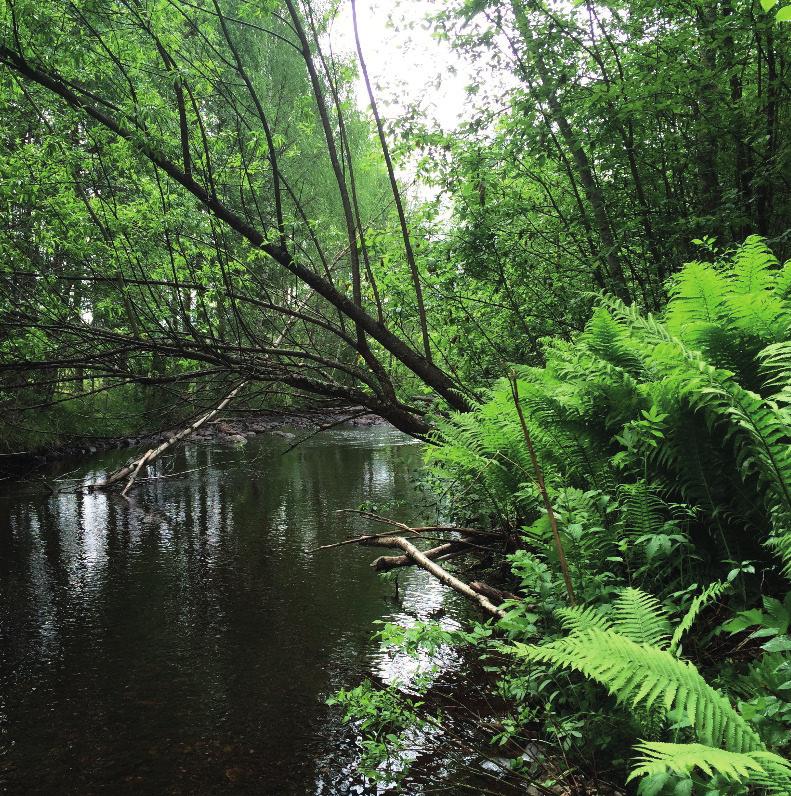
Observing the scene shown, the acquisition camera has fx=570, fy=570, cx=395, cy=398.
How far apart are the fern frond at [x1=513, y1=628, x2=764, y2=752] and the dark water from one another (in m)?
1.89

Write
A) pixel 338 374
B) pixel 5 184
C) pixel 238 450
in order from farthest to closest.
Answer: pixel 238 450 < pixel 338 374 < pixel 5 184

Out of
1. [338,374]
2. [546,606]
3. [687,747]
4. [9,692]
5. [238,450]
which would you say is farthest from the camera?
[238,450]

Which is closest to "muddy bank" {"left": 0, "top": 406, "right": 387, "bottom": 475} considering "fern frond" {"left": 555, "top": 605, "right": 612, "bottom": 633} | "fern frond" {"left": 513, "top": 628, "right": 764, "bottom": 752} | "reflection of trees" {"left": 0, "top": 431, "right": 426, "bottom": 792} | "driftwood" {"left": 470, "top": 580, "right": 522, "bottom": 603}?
"reflection of trees" {"left": 0, "top": 431, "right": 426, "bottom": 792}

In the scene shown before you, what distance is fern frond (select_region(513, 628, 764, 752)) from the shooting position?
4.95ft

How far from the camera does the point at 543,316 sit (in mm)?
7082

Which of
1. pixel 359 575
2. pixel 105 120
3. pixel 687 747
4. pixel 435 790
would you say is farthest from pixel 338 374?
pixel 687 747

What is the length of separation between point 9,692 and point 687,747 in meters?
4.59

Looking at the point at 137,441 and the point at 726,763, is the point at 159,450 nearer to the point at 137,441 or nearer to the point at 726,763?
the point at 726,763

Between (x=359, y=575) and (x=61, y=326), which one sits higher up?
(x=61, y=326)

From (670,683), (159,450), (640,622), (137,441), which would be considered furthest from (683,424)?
(137,441)

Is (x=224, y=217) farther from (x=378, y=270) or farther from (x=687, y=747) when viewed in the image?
(x=687, y=747)

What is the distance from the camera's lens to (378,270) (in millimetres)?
6961

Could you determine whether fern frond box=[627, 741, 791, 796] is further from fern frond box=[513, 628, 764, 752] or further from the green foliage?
the green foliage

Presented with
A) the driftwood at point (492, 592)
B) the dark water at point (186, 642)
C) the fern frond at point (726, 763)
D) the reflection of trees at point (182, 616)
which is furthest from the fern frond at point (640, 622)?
the reflection of trees at point (182, 616)
